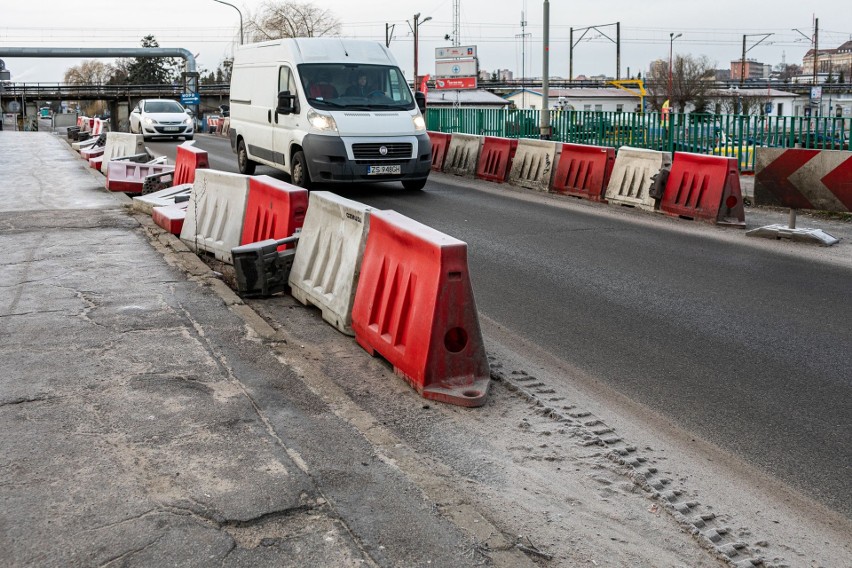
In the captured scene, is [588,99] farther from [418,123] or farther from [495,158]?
[418,123]

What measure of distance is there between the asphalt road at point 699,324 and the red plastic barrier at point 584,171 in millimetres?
2870

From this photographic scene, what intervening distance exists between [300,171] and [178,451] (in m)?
11.6

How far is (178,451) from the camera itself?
14.2ft

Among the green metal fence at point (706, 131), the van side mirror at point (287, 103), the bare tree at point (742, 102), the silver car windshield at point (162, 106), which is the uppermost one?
the bare tree at point (742, 102)

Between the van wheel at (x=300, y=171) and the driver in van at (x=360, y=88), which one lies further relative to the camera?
the driver in van at (x=360, y=88)

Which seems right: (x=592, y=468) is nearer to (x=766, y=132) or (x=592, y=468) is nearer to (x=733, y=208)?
(x=733, y=208)

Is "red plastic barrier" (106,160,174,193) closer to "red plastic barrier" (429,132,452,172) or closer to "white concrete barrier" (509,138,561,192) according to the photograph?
"white concrete barrier" (509,138,561,192)

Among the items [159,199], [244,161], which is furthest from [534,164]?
[159,199]

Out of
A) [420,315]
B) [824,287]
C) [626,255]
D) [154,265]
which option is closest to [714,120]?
[626,255]

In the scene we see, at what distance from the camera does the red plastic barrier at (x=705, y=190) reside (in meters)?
12.6

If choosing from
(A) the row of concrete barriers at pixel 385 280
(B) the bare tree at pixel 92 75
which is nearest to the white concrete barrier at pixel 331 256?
(A) the row of concrete barriers at pixel 385 280

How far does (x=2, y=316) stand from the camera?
700 centimetres

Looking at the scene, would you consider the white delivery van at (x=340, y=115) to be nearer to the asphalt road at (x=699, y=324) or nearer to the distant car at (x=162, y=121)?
the asphalt road at (x=699, y=324)

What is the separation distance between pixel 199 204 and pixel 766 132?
11421 mm
